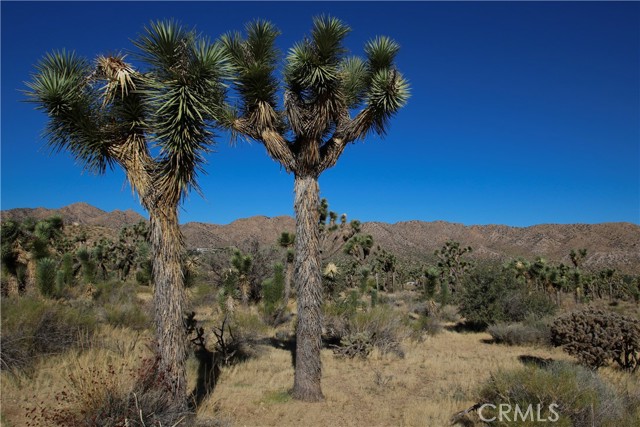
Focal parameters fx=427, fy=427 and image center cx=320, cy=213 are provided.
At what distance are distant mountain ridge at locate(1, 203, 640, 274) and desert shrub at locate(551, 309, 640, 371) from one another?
60067 mm

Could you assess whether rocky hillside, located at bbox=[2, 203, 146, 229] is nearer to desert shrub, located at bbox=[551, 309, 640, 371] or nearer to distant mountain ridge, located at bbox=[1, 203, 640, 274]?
distant mountain ridge, located at bbox=[1, 203, 640, 274]

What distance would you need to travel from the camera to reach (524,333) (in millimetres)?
16125

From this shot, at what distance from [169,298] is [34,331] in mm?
4593

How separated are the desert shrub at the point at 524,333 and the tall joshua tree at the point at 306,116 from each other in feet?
35.5

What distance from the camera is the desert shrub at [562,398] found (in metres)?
6.12

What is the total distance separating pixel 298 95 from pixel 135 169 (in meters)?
3.77

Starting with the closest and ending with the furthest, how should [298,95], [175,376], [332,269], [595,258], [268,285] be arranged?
[175,376]
[298,95]
[268,285]
[332,269]
[595,258]

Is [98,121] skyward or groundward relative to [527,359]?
skyward

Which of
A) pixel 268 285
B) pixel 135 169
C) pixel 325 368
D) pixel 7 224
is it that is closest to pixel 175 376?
pixel 135 169

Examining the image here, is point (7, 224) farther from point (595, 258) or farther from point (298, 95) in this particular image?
point (595, 258)

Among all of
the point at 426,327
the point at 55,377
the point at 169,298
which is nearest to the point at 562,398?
the point at 169,298

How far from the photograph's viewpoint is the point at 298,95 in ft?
29.2

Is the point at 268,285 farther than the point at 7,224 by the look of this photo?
Yes

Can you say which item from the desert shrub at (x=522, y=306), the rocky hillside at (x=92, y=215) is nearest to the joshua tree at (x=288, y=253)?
the desert shrub at (x=522, y=306)
